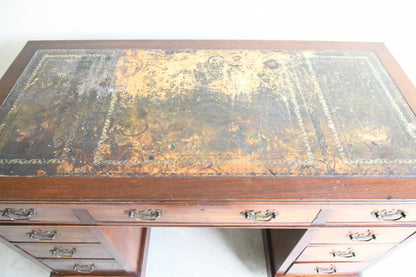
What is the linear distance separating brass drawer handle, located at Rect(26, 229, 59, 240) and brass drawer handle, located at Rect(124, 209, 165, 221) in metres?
0.38

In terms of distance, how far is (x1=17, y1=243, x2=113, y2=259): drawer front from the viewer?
1.20 m

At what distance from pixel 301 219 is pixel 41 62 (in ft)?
4.04

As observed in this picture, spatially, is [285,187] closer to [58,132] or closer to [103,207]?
[103,207]

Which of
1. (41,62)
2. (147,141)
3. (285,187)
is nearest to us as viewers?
(285,187)

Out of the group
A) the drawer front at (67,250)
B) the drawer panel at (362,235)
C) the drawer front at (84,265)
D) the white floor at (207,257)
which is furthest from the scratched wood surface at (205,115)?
the white floor at (207,257)

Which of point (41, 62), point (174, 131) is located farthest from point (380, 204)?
point (41, 62)

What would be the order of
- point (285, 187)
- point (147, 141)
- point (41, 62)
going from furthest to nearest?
point (41, 62), point (147, 141), point (285, 187)

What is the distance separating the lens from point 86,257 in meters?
1.29

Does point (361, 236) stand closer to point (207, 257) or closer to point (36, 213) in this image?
point (207, 257)

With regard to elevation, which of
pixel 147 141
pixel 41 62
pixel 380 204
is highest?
pixel 41 62

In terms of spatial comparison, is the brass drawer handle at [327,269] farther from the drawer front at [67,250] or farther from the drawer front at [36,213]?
the drawer front at [36,213]

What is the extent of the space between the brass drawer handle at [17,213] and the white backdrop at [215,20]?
870mm

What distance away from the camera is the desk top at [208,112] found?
90cm

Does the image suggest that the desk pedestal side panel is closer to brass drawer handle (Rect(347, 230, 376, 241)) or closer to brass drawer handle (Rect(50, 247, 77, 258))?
brass drawer handle (Rect(50, 247, 77, 258))
